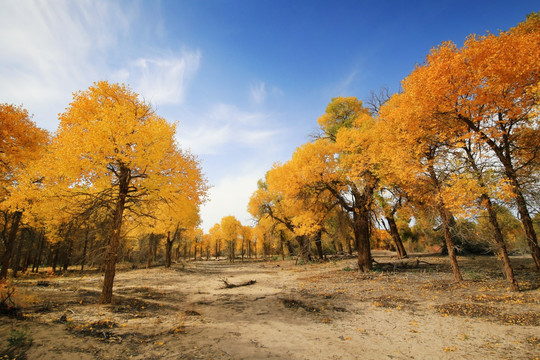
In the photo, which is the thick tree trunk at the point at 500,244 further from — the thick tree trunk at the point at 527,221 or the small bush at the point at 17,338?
the small bush at the point at 17,338

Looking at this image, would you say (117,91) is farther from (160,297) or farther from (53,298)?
(160,297)

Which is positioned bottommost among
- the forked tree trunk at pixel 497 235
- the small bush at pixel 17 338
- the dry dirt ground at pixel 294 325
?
the dry dirt ground at pixel 294 325

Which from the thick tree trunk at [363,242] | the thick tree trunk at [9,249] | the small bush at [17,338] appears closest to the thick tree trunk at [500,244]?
the thick tree trunk at [363,242]

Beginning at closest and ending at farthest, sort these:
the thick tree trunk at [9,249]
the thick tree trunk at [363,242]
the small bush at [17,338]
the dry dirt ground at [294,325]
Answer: the small bush at [17,338] < the dry dirt ground at [294,325] < the thick tree trunk at [9,249] < the thick tree trunk at [363,242]

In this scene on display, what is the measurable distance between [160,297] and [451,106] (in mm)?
15221

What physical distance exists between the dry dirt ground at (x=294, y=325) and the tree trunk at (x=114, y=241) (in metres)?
0.53

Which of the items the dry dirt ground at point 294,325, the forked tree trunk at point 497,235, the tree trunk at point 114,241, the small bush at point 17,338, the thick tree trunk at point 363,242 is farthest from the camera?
the thick tree trunk at point 363,242

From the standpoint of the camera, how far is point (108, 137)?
26.4 ft

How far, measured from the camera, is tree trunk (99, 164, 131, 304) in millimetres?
8484

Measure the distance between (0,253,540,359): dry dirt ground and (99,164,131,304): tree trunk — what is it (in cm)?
53

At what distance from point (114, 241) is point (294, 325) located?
7.31m

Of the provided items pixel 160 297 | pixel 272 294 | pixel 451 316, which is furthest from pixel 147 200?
pixel 451 316

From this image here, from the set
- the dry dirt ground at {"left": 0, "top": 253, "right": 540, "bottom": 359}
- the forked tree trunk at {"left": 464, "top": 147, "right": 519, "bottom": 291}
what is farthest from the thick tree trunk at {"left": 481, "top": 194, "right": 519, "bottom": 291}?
the dry dirt ground at {"left": 0, "top": 253, "right": 540, "bottom": 359}

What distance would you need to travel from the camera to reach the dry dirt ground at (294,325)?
4.68 metres
